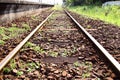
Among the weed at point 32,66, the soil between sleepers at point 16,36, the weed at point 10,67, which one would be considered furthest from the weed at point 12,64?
the soil between sleepers at point 16,36

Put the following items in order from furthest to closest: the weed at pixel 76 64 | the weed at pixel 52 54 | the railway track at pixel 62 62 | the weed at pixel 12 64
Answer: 1. the weed at pixel 52 54
2. the weed at pixel 76 64
3. the weed at pixel 12 64
4. the railway track at pixel 62 62

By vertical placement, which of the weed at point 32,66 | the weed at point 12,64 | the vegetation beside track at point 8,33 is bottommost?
the vegetation beside track at point 8,33

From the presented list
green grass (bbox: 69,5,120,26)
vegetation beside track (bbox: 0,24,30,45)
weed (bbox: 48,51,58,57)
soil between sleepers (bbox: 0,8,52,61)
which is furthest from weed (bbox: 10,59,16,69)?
green grass (bbox: 69,5,120,26)

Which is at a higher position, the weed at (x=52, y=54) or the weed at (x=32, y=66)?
the weed at (x=32, y=66)

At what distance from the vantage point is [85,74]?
158 inches

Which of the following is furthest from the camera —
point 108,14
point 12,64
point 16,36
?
point 108,14

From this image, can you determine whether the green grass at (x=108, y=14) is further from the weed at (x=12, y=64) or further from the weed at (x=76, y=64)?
the weed at (x=12, y=64)

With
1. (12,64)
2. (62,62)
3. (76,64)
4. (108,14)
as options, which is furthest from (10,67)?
(108,14)

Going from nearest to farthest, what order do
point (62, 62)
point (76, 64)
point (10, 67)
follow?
point (10, 67)
point (76, 64)
point (62, 62)

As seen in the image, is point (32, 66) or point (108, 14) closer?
point (32, 66)

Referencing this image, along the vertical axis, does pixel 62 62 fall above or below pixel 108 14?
above

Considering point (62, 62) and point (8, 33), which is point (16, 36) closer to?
point (8, 33)

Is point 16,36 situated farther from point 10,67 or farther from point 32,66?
point 10,67

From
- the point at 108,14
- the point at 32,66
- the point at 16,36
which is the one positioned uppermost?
the point at 32,66
